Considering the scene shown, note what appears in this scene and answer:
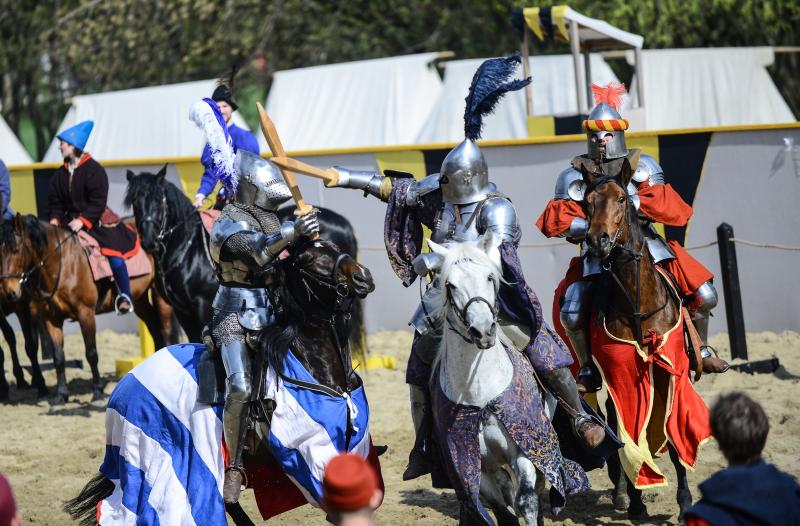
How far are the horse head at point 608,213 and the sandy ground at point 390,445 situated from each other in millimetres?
1554

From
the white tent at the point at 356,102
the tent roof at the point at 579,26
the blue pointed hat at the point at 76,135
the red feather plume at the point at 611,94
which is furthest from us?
the white tent at the point at 356,102

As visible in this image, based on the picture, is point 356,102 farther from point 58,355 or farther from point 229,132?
point 58,355

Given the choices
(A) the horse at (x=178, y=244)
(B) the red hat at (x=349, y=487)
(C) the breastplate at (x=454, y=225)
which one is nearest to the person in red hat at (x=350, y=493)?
(B) the red hat at (x=349, y=487)

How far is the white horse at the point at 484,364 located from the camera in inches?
157

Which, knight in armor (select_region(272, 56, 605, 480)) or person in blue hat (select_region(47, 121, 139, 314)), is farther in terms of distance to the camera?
person in blue hat (select_region(47, 121, 139, 314))

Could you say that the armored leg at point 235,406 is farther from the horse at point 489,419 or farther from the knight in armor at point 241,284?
the horse at point 489,419

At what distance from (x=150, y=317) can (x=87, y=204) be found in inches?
47.2

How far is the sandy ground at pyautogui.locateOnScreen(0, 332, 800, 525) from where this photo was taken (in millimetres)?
5941

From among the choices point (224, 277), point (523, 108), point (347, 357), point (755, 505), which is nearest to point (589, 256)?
point (347, 357)

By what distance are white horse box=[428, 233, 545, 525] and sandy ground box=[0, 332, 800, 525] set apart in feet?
4.17

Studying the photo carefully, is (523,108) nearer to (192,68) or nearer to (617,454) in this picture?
(192,68)

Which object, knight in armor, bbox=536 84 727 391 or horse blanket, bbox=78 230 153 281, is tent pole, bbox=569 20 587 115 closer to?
horse blanket, bbox=78 230 153 281

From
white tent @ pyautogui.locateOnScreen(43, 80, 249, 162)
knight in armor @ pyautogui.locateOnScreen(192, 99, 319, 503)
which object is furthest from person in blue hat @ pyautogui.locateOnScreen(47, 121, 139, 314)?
white tent @ pyautogui.locateOnScreen(43, 80, 249, 162)

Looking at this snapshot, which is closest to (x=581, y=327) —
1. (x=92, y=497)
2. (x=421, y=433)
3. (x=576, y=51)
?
(x=421, y=433)
